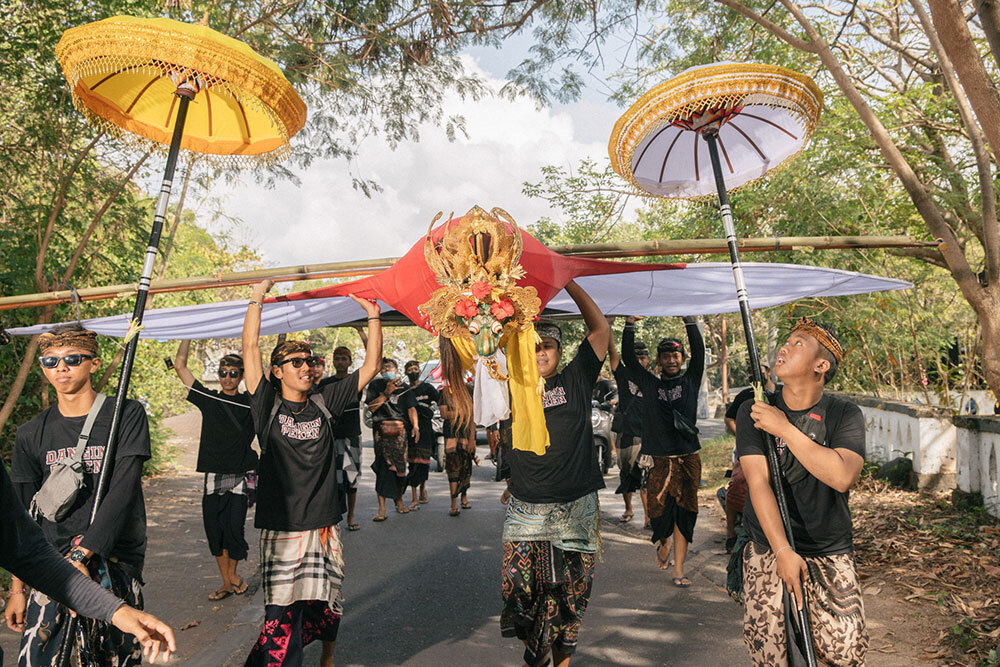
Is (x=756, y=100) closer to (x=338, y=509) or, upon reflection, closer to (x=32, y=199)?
(x=338, y=509)

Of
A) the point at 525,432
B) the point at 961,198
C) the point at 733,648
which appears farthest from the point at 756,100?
the point at 961,198

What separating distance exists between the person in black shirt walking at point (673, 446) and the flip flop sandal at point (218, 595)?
12.7ft

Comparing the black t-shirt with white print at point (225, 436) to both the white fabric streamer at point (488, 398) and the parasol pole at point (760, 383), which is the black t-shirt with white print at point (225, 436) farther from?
the parasol pole at point (760, 383)

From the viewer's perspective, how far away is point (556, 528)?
400cm

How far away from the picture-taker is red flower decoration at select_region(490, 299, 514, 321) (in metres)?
2.92

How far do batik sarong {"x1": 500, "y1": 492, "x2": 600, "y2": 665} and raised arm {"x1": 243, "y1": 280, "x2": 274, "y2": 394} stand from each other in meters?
1.70

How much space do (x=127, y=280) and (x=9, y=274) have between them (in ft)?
6.88

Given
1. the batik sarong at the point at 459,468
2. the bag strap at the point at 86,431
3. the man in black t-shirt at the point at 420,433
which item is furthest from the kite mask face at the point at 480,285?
the man in black t-shirt at the point at 420,433

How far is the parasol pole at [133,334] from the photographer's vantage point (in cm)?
290

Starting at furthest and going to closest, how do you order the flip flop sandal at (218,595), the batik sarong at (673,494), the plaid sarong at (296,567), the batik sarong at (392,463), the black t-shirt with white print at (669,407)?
the batik sarong at (392,463) < the black t-shirt with white print at (669,407) < the batik sarong at (673,494) < the flip flop sandal at (218,595) < the plaid sarong at (296,567)

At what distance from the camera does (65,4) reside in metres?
6.37

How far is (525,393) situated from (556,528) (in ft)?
3.80

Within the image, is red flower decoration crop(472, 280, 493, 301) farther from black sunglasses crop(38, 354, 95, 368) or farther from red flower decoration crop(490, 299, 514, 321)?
black sunglasses crop(38, 354, 95, 368)

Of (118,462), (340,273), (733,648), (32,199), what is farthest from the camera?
(32,199)
